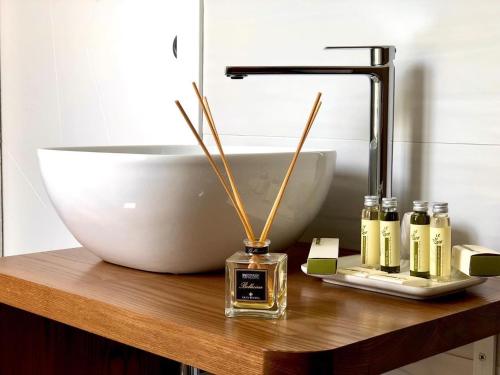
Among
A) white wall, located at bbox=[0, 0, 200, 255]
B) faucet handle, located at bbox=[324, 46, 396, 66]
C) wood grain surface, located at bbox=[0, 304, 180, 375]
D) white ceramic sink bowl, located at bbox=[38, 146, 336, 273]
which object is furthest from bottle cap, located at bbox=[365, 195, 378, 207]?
white wall, located at bbox=[0, 0, 200, 255]

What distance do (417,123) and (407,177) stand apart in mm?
87

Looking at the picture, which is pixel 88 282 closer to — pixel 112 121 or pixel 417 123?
pixel 417 123

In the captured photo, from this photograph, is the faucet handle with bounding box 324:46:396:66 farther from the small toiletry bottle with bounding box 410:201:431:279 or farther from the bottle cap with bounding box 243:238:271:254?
the bottle cap with bounding box 243:238:271:254

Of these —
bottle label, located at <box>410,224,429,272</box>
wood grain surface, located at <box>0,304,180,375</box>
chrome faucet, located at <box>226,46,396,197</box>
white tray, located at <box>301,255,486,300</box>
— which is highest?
chrome faucet, located at <box>226,46,396,197</box>

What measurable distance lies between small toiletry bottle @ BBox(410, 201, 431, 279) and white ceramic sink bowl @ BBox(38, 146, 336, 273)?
191mm

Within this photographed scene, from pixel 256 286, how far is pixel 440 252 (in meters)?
0.26

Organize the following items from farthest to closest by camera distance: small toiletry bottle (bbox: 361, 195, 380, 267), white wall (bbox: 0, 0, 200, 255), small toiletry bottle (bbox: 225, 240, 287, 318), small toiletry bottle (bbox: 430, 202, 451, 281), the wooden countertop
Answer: white wall (bbox: 0, 0, 200, 255)
small toiletry bottle (bbox: 361, 195, 380, 267)
small toiletry bottle (bbox: 430, 202, 451, 281)
small toiletry bottle (bbox: 225, 240, 287, 318)
the wooden countertop

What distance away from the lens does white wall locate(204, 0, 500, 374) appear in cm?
120

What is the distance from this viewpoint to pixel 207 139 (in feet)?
5.35

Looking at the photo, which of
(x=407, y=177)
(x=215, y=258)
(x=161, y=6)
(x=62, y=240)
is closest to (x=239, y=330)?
(x=215, y=258)

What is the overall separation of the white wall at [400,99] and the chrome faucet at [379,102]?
0.08 meters

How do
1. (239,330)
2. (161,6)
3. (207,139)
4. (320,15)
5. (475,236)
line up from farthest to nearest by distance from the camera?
1. (161,6)
2. (207,139)
3. (320,15)
4. (475,236)
5. (239,330)

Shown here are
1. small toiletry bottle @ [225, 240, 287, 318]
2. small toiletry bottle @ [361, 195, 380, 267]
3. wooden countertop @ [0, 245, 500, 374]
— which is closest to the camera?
wooden countertop @ [0, 245, 500, 374]

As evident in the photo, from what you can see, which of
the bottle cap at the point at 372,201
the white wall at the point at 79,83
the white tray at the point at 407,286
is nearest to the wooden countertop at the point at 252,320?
the white tray at the point at 407,286
